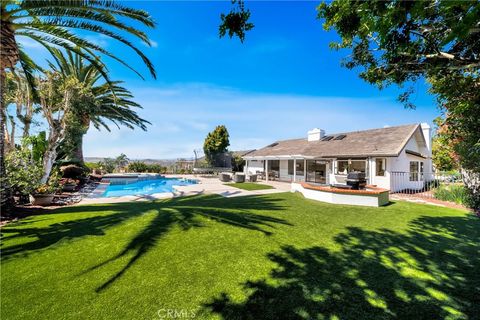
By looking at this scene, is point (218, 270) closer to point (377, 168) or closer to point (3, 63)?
point (3, 63)

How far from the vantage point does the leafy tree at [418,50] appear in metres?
3.72

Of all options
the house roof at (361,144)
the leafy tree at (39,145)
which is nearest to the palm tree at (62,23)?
the leafy tree at (39,145)

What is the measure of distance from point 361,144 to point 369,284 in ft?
59.9

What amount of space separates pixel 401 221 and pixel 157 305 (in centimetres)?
913

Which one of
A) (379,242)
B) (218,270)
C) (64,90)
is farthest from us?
(64,90)

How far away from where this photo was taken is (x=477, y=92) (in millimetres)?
6172

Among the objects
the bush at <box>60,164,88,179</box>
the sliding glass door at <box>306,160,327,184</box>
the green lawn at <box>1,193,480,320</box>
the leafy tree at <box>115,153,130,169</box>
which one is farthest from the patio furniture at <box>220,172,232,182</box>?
the leafy tree at <box>115,153,130,169</box>

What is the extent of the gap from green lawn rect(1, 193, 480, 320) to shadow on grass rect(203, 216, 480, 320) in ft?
0.07

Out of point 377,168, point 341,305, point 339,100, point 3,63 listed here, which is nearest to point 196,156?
point 339,100

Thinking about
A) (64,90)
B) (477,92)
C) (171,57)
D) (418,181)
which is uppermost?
(171,57)

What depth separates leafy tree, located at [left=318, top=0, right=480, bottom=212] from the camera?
3721 millimetres

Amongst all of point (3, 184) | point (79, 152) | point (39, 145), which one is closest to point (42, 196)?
point (3, 184)

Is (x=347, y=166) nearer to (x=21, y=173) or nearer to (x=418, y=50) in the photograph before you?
(x=418, y=50)

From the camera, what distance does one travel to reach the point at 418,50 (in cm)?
614
